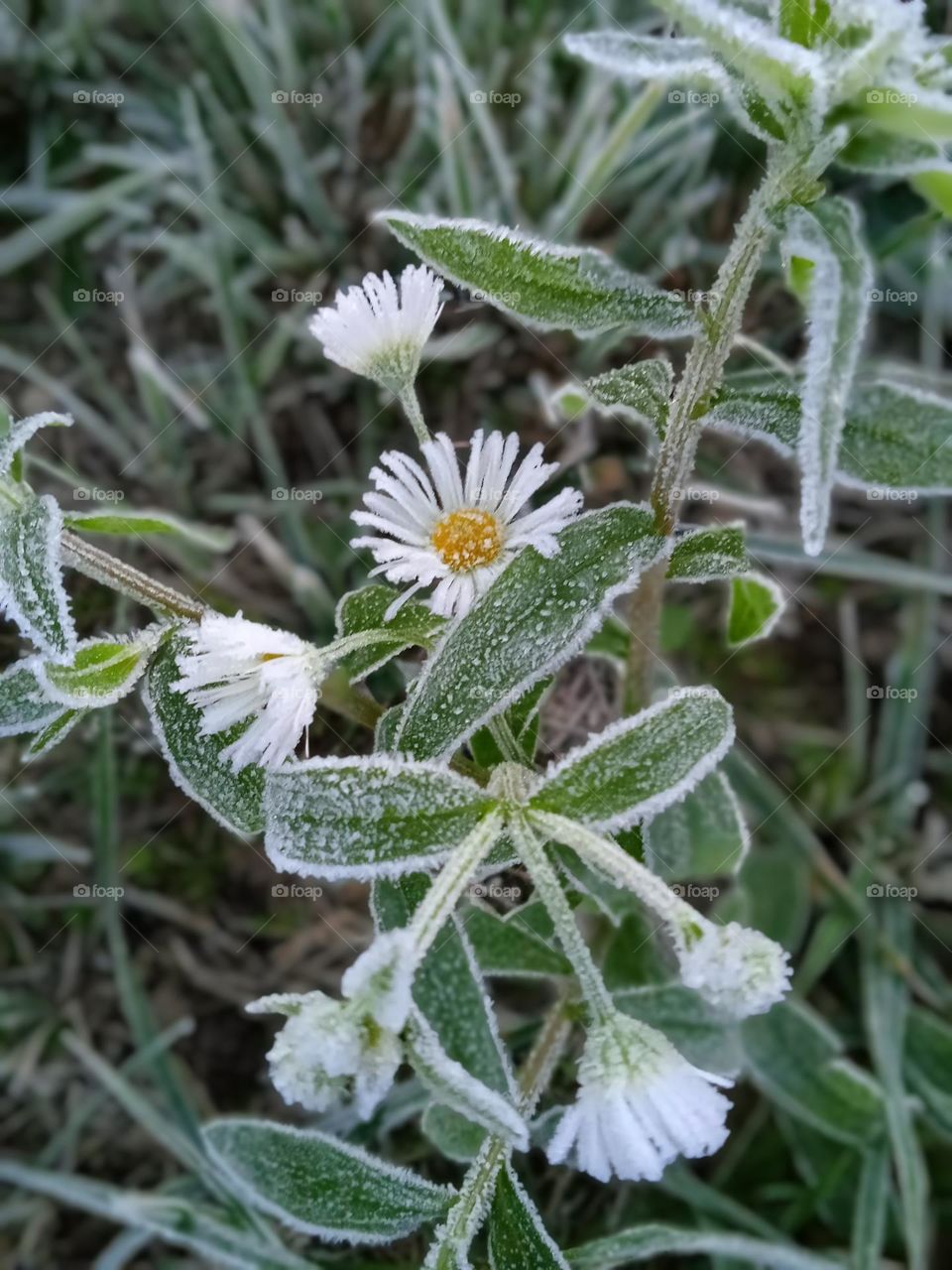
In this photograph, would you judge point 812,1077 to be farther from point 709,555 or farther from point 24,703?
point 24,703

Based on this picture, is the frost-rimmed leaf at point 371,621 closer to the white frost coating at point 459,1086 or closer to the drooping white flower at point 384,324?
the drooping white flower at point 384,324

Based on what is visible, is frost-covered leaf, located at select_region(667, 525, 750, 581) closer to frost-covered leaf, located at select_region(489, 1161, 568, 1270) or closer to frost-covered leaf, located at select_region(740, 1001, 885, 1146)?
frost-covered leaf, located at select_region(489, 1161, 568, 1270)

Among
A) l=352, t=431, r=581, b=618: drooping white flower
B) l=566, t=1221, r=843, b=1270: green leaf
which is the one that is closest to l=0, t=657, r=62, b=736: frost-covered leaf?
l=352, t=431, r=581, b=618: drooping white flower

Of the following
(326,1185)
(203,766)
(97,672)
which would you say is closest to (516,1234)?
(326,1185)

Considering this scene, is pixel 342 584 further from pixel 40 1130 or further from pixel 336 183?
pixel 40 1130

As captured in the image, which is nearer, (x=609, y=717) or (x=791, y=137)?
(x=791, y=137)

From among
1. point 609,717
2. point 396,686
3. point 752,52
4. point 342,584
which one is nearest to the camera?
point 752,52

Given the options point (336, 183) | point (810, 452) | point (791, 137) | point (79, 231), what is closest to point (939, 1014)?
point (810, 452)
